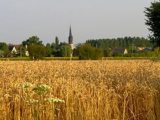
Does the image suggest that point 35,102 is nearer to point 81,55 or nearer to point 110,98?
point 110,98

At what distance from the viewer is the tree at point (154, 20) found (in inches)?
1378

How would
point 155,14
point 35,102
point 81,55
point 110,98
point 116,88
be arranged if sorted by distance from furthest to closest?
point 81,55, point 155,14, point 116,88, point 110,98, point 35,102

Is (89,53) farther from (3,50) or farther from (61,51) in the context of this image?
(61,51)

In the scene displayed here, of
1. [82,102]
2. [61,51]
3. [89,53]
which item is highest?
[61,51]

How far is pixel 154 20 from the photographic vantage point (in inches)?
1390

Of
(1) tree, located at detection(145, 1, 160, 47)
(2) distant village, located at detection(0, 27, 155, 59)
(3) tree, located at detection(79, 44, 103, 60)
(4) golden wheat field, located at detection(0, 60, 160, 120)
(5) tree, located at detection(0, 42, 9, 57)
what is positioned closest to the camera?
(4) golden wheat field, located at detection(0, 60, 160, 120)

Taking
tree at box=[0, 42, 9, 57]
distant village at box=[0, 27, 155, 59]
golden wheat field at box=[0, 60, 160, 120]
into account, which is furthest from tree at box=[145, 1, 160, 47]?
golden wheat field at box=[0, 60, 160, 120]

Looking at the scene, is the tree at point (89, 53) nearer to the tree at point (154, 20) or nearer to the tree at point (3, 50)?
the tree at point (3, 50)

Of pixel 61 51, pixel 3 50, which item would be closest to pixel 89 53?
pixel 3 50

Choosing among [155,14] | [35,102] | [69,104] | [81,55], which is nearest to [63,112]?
[69,104]

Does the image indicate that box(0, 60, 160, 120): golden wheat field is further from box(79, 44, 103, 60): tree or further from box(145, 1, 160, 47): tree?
box(79, 44, 103, 60): tree

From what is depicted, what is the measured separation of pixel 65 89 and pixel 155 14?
93.5 ft

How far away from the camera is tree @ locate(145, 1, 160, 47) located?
35.0 meters

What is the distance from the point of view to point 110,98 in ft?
26.3
